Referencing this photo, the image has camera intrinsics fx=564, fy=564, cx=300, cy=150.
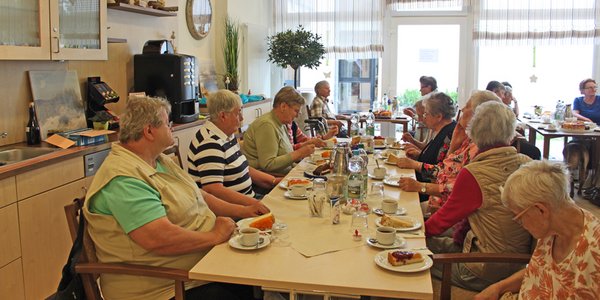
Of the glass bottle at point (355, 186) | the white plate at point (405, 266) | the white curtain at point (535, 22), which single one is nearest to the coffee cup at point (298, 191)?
the glass bottle at point (355, 186)

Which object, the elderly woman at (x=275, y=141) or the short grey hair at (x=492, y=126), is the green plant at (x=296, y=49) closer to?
the elderly woman at (x=275, y=141)

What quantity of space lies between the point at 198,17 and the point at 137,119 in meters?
4.26

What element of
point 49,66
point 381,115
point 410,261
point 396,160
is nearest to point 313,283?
point 410,261

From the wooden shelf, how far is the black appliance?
582 mm

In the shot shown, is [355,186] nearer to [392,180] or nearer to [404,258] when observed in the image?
[392,180]

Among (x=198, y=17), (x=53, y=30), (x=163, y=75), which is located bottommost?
(x=163, y=75)

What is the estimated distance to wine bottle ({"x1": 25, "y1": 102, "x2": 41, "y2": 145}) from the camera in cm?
361

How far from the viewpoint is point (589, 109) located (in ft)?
22.7

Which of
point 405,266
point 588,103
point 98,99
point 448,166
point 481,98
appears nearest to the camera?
point 405,266

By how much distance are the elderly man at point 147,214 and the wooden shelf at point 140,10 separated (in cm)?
242

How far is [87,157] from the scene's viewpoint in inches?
138

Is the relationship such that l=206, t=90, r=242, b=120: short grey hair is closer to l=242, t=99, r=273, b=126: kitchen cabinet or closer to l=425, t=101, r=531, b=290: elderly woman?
l=425, t=101, r=531, b=290: elderly woman

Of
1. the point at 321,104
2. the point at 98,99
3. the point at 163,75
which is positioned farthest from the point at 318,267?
the point at 321,104

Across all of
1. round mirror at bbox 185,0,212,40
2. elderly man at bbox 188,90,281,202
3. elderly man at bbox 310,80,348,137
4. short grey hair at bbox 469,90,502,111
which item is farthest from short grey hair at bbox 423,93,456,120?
elderly man at bbox 310,80,348,137
